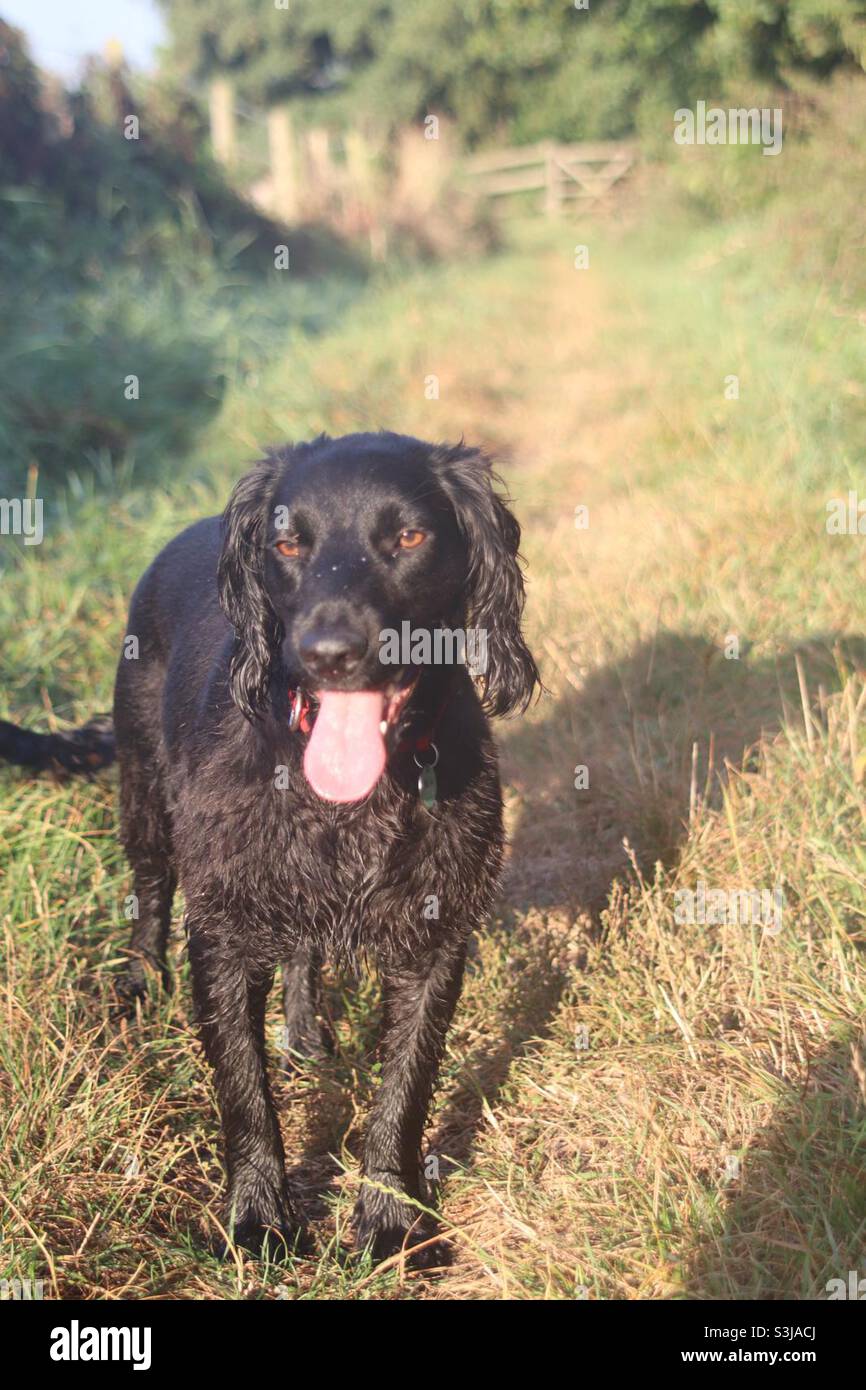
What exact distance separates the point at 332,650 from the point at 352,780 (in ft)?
0.92

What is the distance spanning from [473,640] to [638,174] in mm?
26381

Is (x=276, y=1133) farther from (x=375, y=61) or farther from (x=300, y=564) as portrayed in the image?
(x=375, y=61)

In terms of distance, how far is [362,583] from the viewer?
239 cm

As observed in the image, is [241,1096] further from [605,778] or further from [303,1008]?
[605,778]

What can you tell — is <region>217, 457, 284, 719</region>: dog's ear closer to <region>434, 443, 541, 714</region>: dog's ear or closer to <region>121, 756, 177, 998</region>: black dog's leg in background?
<region>434, 443, 541, 714</region>: dog's ear

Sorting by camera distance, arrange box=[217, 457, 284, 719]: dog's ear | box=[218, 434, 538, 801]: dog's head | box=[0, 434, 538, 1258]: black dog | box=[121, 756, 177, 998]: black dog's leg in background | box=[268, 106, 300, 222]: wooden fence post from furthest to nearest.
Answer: box=[268, 106, 300, 222]: wooden fence post < box=[121, 756, 177, 998]: black dog's leg in background < box=[217, 457, 284, 719]: dog's ear < box=[0, 434, 538, 1258]: black dog < box=[218, 434, 538, 801]: dog's head

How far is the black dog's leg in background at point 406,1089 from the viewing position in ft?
8.91

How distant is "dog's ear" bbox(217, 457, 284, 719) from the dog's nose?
0.33 m

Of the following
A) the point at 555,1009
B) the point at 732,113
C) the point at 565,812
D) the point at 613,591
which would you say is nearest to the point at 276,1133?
the point at 555,1009

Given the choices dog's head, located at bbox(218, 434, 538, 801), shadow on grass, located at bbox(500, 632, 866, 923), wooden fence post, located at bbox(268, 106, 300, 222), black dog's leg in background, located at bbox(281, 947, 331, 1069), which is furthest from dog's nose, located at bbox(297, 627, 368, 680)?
wooden fence post, located at bbox(268, 106, 300, 222)

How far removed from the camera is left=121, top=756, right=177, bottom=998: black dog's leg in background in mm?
3402

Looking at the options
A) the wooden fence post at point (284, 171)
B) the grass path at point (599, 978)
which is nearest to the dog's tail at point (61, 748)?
the grass path at point (599, 978)

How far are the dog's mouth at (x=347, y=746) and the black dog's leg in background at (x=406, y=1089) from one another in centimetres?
57

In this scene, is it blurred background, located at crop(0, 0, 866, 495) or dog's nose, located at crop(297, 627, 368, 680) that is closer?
dog's nose, located at crop(297, 627, 368, 680)
